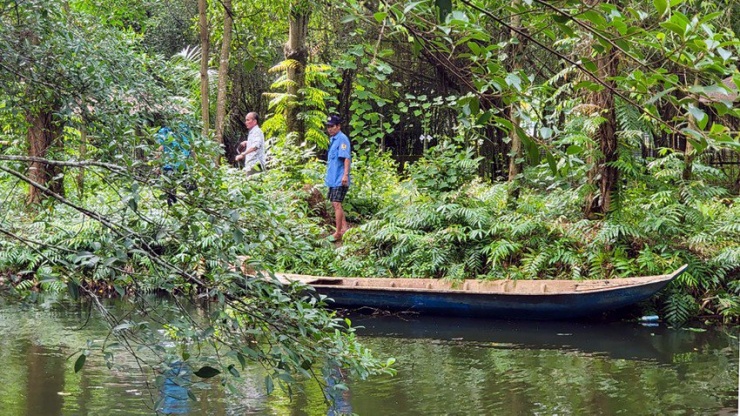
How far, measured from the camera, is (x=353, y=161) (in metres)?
13.5

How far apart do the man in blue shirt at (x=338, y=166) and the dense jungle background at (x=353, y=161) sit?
0.45 meters

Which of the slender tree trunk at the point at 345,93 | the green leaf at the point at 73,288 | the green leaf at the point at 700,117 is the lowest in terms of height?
the green leaf at the point at 73,288

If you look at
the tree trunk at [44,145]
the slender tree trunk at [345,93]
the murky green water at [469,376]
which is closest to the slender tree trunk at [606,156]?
Result: the murky green water at [469,376]

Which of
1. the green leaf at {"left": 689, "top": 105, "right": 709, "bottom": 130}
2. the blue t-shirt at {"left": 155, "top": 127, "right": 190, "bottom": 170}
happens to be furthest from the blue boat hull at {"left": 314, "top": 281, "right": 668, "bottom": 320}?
the green leaf at {"left": 689, "top": 105, "right": 709, "bottom": 130}

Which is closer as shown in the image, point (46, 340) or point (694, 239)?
point (46, 340)

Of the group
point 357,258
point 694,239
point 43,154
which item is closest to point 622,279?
point 694,239

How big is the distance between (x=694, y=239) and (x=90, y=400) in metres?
6.87

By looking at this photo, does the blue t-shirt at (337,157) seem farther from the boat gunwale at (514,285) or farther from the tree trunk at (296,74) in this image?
the tree trunk at (296,74)

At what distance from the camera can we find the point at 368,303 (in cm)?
990

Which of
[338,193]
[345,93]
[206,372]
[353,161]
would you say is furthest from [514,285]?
[345,93]

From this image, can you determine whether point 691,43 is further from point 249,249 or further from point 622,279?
point 622,279

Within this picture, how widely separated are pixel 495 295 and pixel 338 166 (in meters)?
2.92

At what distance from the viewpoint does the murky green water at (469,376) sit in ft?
19.9

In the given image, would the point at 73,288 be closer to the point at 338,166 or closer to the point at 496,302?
the point at 496,302
